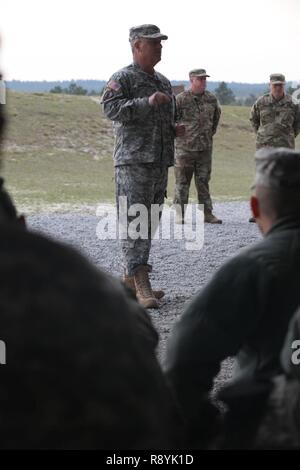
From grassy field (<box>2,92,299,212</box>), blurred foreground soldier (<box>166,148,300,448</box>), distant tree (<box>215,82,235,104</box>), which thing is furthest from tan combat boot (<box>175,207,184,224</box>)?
distant tree (<box>215,82,235,104</box>)

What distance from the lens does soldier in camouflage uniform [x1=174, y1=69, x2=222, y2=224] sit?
1141 cm

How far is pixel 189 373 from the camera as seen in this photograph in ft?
6.75

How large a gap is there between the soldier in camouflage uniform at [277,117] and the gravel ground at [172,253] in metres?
1.22

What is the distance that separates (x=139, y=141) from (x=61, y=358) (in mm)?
4665

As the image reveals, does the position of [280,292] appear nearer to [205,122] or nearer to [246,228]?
[246,228]

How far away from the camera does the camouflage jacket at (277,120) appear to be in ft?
36.3

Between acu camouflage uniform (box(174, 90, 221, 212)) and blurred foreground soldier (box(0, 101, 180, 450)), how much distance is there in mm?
10290

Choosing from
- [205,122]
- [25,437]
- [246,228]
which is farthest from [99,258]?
[25,437]

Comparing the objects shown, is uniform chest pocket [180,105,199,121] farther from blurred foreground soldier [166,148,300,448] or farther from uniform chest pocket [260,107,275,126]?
blurred foreground soldier [166,148,300,448]

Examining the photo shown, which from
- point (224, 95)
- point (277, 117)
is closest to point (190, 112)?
point (277, 117)

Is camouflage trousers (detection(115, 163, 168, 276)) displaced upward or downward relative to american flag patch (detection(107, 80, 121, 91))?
downward

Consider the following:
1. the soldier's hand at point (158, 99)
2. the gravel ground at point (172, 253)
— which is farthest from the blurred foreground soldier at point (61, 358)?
the soldier's hand at point (158, 99)

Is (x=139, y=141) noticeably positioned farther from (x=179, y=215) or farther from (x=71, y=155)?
(x=71, y=155)

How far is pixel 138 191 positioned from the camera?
562 cm
